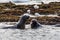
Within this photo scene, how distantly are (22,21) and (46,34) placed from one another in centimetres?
344

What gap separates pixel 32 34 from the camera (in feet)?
76.1

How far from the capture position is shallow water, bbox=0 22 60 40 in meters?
21.9

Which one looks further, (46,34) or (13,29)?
(13,29)

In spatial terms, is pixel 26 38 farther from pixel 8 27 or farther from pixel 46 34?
pixel 8 27

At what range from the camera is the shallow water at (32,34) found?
21.9 m

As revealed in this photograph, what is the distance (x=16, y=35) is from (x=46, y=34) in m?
1.94

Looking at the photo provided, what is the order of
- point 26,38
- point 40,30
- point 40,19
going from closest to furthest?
point 26,38 < point 40,30 < point 40,19

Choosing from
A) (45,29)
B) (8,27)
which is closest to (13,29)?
(8,27)

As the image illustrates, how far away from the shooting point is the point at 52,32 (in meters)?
24.5

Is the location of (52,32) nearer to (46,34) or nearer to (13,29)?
(46,34)

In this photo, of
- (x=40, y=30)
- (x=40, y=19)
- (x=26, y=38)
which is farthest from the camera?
(x=40, y=19)

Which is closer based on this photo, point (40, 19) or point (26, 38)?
point (26, 38)

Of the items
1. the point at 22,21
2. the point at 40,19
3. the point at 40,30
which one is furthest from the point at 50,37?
the point at 40,19

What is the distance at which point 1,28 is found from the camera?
2608cm
